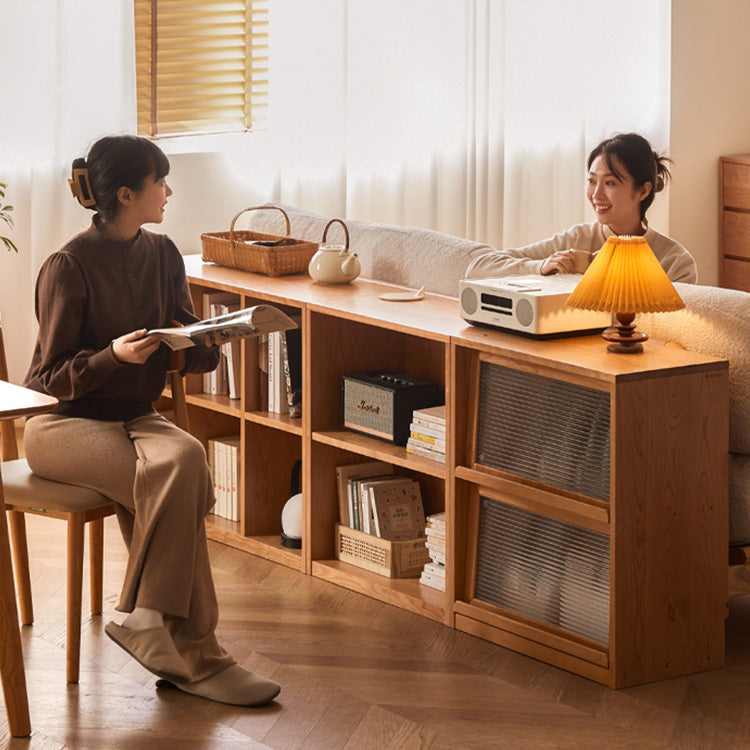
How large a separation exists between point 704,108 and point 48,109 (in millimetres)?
3053

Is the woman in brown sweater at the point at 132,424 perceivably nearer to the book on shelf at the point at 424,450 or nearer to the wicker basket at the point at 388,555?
the book on shelf at the point at 424,450

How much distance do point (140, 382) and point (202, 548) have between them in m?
0.44

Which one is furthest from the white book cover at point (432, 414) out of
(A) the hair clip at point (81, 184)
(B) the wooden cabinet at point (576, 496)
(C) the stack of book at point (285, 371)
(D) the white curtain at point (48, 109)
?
(D) the white curtain at point (48, 109)

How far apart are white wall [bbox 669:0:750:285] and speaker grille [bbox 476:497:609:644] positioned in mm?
3370

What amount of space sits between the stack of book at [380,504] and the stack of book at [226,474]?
1.36 feet

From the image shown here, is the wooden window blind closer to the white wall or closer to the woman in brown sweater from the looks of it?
the white wall

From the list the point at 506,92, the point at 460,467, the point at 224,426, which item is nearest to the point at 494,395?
the point at 460,467

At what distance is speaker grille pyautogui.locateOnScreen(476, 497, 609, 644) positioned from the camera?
2814 mm

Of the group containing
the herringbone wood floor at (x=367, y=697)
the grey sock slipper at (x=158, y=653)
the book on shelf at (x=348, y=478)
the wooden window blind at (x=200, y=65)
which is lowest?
the herringbone wood floor at (x=367, y=697)

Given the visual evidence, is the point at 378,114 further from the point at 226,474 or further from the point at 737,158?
the point at 226,474

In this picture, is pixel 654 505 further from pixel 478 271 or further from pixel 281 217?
pixel 281 217

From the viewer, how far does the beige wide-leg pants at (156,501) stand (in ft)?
8.81

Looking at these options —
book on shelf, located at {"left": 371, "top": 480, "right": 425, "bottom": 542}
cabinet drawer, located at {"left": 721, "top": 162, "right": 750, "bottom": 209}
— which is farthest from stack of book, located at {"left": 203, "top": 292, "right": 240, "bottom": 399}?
cabinet drawer, located at {"left": 721, "top": 162, "right": 750, "bottom": 209}

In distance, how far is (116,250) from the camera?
9.62ft
